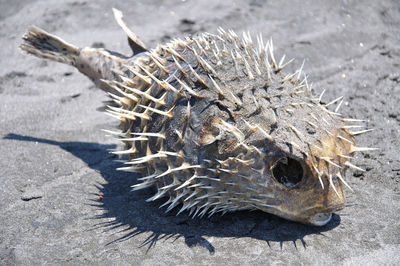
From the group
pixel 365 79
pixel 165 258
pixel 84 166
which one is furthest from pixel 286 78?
pixel 365 79

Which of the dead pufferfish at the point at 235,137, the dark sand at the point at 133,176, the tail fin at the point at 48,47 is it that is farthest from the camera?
the tail fin at the point at 48,47

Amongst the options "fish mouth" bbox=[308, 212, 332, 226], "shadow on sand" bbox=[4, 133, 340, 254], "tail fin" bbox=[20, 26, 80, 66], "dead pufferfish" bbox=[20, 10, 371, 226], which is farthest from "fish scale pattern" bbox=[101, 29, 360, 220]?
"tail fin" bbox=[20, 26, 80, 66]

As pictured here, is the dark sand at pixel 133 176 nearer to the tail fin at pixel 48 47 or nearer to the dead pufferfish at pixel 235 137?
the dead pufferfish at pixel 235 137

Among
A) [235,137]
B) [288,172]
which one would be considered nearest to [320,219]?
[288,172]

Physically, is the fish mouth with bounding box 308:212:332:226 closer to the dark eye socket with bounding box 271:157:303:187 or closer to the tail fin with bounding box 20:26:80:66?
the dark eye socket with bounding box 271:157:303:187

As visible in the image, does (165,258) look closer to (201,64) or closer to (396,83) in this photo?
(201,64)

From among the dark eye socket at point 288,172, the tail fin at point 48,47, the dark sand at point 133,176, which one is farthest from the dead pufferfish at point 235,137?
the tail fin at point 48,47

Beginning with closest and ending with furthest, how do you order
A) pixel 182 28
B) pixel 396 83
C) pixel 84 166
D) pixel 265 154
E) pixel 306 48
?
pixel 265 154, pixel 84 166, pixel 396 83, pixel 306 48, pixel 182 28
